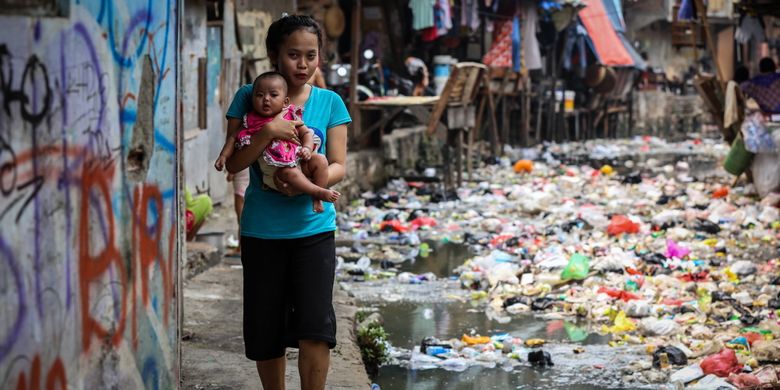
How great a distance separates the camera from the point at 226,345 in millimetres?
4902

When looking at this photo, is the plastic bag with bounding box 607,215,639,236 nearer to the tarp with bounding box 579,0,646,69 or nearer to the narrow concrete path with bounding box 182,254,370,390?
the narrow concrete path with bounding box 182,254,370,390

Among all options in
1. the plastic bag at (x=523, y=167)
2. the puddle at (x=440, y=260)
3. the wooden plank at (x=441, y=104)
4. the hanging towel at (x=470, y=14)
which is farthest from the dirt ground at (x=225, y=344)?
the hanging towel at (x=470, y=14)

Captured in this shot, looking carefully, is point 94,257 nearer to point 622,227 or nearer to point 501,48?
point 622,227

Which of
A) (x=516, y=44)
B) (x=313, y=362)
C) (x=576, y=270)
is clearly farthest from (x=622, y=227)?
(x=516, y=44)

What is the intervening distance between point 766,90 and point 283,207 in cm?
992

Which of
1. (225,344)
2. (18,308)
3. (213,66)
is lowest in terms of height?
(225,344)

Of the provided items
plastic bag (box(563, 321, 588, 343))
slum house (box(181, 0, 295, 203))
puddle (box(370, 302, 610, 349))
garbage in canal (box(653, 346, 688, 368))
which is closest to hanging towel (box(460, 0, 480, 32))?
slum house (box(181, 0, 295, 203))

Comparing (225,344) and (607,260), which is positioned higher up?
(225,344)

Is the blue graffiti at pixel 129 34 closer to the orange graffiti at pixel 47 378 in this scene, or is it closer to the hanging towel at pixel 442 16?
the orange graffiti at pixel 47 378

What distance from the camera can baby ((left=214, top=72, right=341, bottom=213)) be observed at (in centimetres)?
327

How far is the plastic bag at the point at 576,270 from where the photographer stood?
782cm

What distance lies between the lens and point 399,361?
18.8 ft

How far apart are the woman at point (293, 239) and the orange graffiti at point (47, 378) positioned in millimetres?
840

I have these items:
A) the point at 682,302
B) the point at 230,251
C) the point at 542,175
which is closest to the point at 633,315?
the point at 682,302
